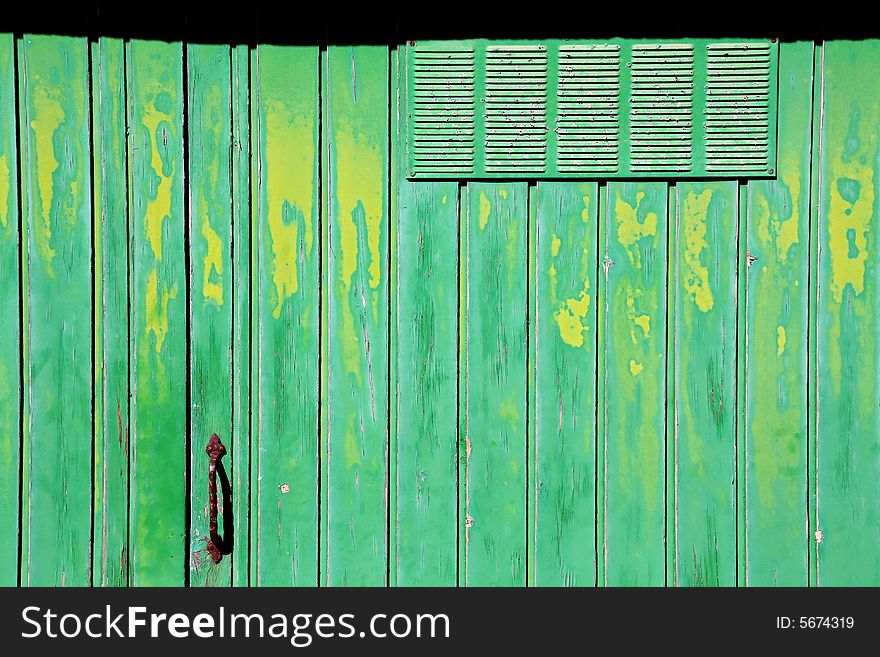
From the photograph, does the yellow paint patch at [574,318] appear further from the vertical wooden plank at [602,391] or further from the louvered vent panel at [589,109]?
the louvered vent panel at [589,109]

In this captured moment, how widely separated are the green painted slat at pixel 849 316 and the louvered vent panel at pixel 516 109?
81 centimetres

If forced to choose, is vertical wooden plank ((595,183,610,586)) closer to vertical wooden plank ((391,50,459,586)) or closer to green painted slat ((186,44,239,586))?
vertical wooden plank ((391,50,459,586))

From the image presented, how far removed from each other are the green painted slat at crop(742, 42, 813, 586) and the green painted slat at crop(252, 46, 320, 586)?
1282mm

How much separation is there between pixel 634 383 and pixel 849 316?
25.4 inches

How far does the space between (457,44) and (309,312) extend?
895 millimetres

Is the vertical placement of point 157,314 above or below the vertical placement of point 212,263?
below

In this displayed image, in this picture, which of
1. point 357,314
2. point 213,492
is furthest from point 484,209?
point 213,492

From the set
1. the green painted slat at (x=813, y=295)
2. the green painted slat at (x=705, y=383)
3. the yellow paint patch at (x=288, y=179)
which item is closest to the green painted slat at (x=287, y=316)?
the yellow paint patch at (x=288, y=179)

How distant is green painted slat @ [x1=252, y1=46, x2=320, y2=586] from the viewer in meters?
2.00

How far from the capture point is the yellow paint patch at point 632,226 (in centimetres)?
199

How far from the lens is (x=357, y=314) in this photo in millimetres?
2014

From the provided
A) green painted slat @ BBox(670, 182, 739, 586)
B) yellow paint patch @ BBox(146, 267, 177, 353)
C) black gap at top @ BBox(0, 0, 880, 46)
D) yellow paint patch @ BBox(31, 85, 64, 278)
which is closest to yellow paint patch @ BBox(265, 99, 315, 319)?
black gap at top @ BBox(0, 0, 880, 46)

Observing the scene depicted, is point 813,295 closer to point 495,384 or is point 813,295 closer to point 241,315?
point 495,384

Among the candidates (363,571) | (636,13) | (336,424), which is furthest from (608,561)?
(636,13)
